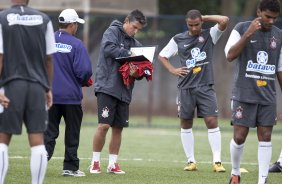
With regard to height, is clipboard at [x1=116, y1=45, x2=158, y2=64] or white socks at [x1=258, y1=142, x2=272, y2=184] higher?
clipboard at [x1=116, y1=45, x2=158, y2=64]

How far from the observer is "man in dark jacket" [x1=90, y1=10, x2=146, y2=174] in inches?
410

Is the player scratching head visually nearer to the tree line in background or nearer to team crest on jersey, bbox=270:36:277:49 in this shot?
team crest on jersey, bbox=270:36:277:49

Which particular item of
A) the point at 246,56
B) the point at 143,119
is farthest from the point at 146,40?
the point at 246,56

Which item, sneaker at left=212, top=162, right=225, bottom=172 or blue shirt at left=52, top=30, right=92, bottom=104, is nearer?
blue shirt at left=52, top=30, right=92, bottom=104

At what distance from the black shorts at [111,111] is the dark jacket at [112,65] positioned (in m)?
0.08

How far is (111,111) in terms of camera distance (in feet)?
34.3

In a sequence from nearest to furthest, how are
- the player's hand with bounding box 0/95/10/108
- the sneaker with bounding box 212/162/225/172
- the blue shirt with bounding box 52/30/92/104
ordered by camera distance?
the player's hand with bounding box 0/95/10/108
the blue shirt with bounding box 52/30/92/104
the sneaker with bounding box 212/162/225/172

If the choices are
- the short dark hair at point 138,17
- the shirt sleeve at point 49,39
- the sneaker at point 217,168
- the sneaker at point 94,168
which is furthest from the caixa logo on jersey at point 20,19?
the sneaker at point 217,168

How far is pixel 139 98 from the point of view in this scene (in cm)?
2350

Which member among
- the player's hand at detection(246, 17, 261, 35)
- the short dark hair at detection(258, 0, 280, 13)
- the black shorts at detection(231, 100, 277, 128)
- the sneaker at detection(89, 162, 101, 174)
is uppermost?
the short dark hair at detection(258, 0, 280, 13)

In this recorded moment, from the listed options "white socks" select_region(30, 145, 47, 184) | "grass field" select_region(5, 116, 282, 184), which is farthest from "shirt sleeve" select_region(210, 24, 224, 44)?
"white socks" select_region(30, 145, 47, 184)

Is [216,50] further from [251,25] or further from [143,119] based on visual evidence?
[251,25]

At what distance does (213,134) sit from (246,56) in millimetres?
2744

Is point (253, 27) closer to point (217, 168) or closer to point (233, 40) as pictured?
point (233, 40)
